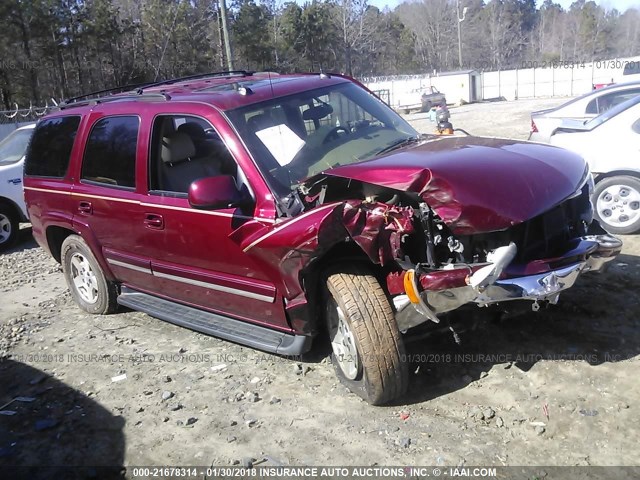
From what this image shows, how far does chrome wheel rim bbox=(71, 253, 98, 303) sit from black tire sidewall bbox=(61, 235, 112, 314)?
4 cm

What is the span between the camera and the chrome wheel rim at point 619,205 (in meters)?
6.46

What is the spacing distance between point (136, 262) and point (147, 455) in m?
1.85

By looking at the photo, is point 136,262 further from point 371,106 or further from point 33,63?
point 33,63

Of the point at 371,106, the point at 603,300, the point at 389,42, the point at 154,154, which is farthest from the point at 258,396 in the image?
the point at 389,42

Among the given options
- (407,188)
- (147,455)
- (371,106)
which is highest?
(371,106)


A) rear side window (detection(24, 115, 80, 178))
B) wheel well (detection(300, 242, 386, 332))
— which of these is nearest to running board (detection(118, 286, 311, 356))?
wheel well (detection(300, 242, 386, 332))

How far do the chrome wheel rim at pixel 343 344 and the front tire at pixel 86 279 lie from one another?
2.73 metres

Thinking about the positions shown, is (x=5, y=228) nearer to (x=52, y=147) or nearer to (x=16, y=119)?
(x=52, y=147)

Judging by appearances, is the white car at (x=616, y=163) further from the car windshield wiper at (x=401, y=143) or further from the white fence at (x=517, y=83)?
the white fence at (x=517, y=83)

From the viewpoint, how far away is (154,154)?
4527mm

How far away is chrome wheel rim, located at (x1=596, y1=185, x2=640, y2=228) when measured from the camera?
21.2 ft

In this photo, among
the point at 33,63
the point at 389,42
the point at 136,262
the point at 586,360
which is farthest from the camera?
the point at 389,42

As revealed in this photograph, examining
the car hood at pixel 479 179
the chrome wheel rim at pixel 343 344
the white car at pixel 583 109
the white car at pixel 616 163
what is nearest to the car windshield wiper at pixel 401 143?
the car hood at pixel 479 179

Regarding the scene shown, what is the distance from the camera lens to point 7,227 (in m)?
9.38
